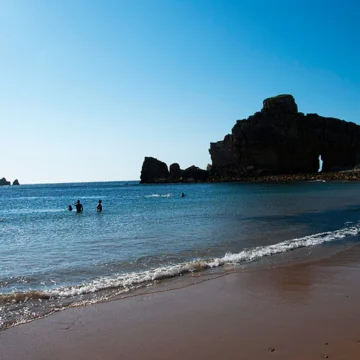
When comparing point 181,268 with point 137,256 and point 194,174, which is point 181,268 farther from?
point 194,174

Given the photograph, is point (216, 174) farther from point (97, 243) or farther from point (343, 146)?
point (97, 243)

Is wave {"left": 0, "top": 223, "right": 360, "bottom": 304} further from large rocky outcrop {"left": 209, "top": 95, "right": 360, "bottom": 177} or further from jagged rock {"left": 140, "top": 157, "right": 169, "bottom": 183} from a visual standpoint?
jagged rock {"left": 140, "top": 157, "right": 169, "bottom": 183}

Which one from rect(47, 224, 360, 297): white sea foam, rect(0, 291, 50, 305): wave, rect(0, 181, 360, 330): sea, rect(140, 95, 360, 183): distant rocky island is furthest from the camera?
rect(140, 95, 360, 183): distant rocky island

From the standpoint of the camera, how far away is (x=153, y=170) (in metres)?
141

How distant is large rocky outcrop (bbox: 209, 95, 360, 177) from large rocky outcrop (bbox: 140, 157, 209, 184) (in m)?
11.1

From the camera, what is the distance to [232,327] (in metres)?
6.28

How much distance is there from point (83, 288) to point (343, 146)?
125 m

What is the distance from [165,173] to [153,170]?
4.87 metres

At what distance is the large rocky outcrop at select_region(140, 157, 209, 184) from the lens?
131 m

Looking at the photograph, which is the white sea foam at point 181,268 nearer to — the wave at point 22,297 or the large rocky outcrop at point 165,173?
the wave at point 22,297

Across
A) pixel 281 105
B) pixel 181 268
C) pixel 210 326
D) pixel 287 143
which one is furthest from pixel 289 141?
pixel 210 326

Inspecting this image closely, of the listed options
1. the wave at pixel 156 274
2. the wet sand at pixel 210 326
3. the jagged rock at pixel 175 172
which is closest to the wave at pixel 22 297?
the wave at pixel 156 274

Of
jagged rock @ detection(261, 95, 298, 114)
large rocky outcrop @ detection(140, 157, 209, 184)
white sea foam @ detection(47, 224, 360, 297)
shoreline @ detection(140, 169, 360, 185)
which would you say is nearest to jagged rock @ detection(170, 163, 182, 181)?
large rocky outcrop @ detection(140, 157, 209, 184)

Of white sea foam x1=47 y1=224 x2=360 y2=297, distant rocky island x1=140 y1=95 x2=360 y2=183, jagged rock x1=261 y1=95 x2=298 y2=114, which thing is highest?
jagged rock x1=261 y1=95 x2=298 y2=114
